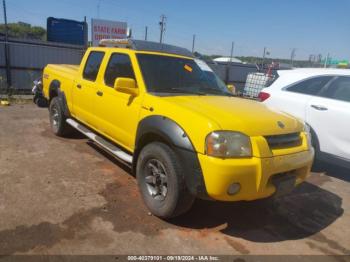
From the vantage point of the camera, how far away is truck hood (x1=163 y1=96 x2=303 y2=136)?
3.26m

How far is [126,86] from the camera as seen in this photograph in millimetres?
3963

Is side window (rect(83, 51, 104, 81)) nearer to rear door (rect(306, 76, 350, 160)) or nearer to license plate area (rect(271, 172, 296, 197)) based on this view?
license plate area (rect(271, 172, 296, 197))

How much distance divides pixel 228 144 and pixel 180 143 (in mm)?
477

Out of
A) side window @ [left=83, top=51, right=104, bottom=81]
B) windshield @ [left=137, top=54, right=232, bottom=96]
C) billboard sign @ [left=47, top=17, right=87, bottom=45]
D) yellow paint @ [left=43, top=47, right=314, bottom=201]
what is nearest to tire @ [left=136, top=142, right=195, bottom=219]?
yellow paint @ [left=43, top=47, right=314, bottom=201]

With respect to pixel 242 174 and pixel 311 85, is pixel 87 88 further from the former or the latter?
pixel 311 85

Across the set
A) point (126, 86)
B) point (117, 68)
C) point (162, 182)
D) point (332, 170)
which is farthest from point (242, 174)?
point (332, 170)

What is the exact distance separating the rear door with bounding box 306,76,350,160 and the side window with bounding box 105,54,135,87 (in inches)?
125

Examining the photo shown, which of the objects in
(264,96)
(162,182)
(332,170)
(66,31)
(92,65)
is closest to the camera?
(162,182)

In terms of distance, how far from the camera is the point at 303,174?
3771 mm

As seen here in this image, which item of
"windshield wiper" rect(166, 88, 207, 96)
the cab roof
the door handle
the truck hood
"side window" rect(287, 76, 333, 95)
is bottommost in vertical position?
the door handle

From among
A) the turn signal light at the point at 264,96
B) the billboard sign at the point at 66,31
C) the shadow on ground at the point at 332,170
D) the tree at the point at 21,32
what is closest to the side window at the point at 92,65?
the turn signal light at the point at 264,96

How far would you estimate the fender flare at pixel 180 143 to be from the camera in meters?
3.16

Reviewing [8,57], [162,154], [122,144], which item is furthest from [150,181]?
[8,57]

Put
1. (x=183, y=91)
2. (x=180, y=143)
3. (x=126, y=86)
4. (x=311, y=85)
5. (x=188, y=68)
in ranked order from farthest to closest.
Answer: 1. (x=311, y=85)
2. (x=188, y=68)
3. (x=183, y=91)
4. (x=126, y=86)
5. (x=180, y=143)
